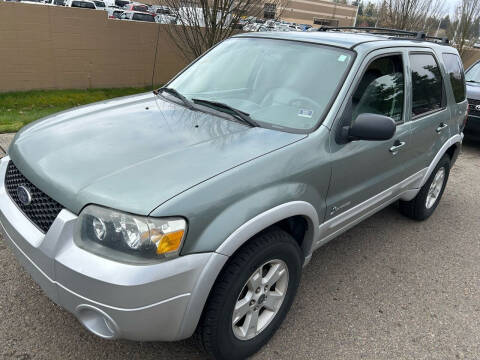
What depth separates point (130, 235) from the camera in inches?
72.3

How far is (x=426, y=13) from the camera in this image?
1423cm

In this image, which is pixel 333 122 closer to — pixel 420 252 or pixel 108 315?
pixel 108 315

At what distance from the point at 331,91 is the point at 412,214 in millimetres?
2341

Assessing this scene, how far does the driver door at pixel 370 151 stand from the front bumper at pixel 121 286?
3.72 ft

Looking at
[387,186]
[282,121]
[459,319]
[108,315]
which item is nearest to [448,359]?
[459,319]

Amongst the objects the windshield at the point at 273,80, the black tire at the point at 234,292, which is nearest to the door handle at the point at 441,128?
the windshield at the point at 273,80

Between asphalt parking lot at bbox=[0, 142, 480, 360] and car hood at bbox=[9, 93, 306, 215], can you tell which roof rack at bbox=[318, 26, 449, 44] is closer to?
asphalt parking lot at bbox=[0, 142, 480, 360]

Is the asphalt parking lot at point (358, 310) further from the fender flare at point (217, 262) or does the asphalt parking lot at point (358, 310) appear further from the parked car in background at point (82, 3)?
the parked car in background at point (82, 3)

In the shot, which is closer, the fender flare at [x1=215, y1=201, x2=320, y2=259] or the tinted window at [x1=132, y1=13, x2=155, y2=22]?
the fender flare at [x1=215, y1=201, x2=320, y2=259]

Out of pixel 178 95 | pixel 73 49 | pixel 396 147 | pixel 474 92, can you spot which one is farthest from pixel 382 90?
pixel 73 49

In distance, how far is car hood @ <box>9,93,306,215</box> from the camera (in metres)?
1.92

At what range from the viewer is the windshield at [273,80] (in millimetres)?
→ 2719

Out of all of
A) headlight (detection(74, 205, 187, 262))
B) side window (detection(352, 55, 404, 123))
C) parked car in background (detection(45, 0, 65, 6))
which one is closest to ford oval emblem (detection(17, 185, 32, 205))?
headlight (detection(74, 205, 187, 262))

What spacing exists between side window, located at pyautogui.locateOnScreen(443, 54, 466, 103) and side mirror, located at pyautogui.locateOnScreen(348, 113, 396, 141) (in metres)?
2.06
